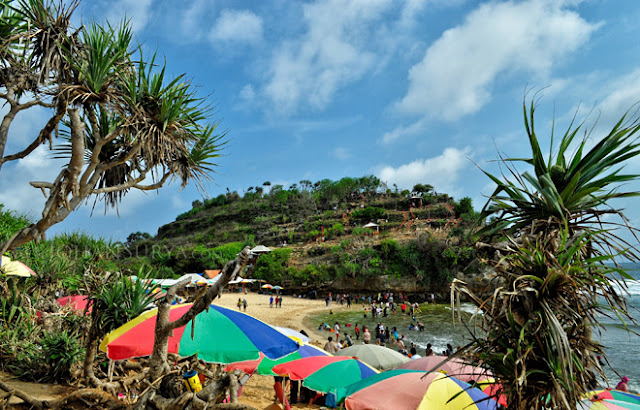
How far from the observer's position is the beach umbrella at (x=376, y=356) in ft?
27.5

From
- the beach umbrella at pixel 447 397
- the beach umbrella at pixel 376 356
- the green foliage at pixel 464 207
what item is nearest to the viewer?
the beach umbrella at pixel 447 397

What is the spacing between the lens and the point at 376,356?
852 cm

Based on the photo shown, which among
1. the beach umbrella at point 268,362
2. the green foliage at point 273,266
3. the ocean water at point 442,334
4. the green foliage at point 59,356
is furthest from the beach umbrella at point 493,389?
the green foliage at point 273,266

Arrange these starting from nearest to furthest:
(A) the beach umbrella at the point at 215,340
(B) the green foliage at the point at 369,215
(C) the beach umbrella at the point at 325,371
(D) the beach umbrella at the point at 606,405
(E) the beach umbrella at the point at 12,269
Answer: (A) the beach umbrella at the point at 215,340
(D) the beach umbrella at the point at 606,405
(C) the beach umbrella at the point at 325,371
(E) the beach umbrella at the point at 12,269
(B) the green foliage at the point at 369,215

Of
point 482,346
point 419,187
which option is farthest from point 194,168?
point 419,187

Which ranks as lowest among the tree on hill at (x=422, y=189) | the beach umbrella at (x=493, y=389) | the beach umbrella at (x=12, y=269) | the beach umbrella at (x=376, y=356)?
the beach umbrella at (x=376, y=356)

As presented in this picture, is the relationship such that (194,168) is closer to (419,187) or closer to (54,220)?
(54,220)

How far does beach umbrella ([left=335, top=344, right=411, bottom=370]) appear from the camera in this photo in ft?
27.5

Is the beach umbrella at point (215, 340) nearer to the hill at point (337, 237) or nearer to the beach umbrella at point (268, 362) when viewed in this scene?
the beach umbrella at point (268, 362)

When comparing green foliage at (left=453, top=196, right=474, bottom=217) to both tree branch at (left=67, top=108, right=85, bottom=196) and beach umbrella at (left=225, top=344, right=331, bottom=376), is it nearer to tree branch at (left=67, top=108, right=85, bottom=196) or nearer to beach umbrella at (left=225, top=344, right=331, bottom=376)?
beach umbrella at (left=225, top=344, right=331, bottom=376)

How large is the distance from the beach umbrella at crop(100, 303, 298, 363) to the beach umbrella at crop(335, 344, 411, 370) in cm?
478

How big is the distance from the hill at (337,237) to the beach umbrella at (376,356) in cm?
1304

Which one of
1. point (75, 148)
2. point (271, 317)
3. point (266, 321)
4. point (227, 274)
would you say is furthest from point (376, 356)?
point (271, 317)

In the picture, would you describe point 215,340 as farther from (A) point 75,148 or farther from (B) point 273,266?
(B) point 273,266
